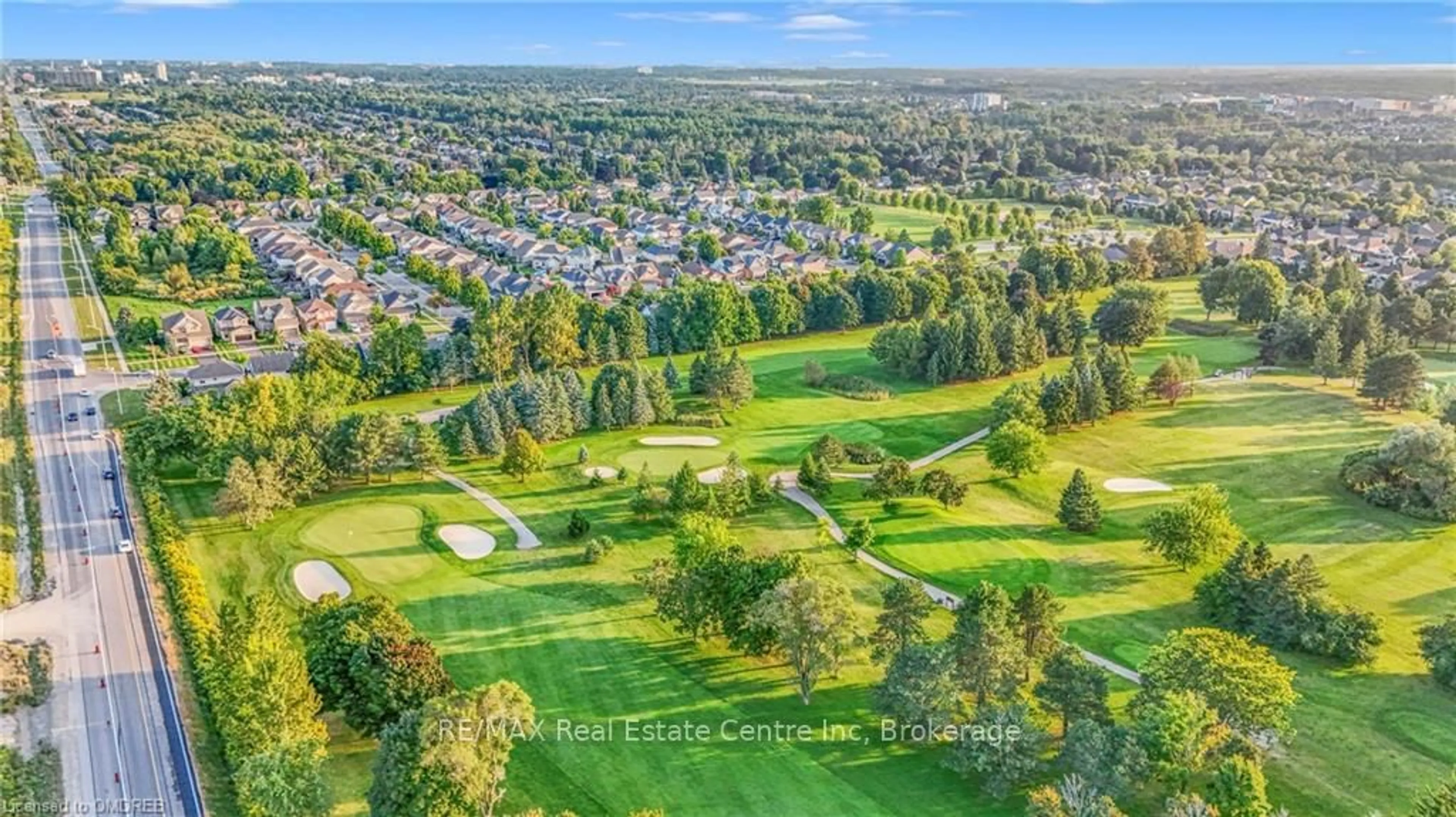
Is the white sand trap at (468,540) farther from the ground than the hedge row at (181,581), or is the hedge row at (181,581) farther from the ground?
the hedge row at (181,581)

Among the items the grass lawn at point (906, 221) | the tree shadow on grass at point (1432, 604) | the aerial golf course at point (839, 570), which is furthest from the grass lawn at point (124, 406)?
the grass lawn at point (906, 221)

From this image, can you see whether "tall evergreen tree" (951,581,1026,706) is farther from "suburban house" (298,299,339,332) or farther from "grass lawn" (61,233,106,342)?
"grass lawn" (61,233,106,342)

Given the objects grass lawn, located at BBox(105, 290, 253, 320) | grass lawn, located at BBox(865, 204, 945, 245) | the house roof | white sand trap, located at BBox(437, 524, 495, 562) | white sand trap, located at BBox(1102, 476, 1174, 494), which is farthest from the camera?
grass lawn, located at BBox(865, 204, 945, 245)

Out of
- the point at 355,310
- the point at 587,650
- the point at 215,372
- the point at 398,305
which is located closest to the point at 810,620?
the point at 587,650

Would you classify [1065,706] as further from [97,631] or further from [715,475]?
[97,631]

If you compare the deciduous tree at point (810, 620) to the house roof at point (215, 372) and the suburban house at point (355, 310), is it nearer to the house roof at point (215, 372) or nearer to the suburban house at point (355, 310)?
the house roof at point (215, 372)


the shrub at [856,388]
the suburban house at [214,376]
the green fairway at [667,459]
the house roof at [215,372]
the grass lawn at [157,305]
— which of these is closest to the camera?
the green fairway at [667,459]

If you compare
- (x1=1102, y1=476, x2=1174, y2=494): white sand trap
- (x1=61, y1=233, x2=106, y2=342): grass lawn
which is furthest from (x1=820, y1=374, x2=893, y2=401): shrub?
(x1=61, y1=233, x2=106, y2=342): grass lawn
